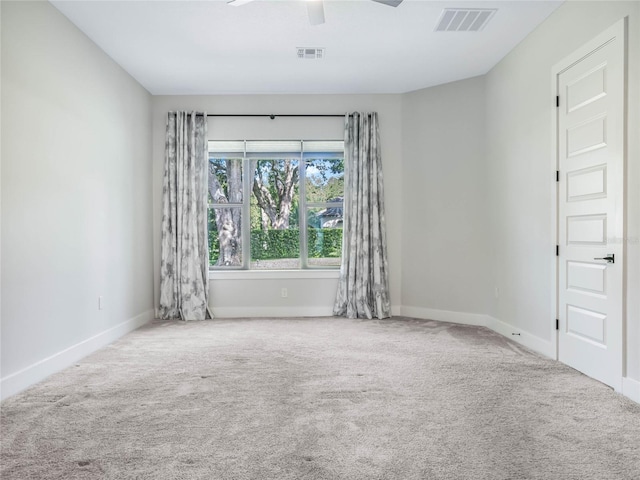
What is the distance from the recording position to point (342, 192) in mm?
5719

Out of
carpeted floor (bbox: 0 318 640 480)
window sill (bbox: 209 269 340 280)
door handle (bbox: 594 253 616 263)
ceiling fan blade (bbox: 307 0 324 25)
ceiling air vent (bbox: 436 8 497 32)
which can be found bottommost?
carpeted floor (bbox: 0 318 640 480)

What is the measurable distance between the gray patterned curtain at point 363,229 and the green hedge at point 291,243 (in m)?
0.26

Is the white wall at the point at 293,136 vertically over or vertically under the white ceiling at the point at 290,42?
under

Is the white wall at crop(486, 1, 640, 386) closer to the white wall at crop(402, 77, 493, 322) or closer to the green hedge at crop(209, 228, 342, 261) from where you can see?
the white wall at crop(402, 77, 493, 322)

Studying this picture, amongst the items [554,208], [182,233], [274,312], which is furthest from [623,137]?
[182,233]

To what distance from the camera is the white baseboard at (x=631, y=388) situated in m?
2.64

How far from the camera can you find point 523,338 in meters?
4.12

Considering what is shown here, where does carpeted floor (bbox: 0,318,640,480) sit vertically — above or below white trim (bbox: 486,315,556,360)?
below

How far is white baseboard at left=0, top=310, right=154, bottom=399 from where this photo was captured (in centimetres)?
281

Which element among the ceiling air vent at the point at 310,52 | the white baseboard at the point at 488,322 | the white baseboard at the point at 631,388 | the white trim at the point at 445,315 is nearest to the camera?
the white baseboard at the point at 631,388

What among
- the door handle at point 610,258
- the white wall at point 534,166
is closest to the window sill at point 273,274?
the white wall at point 534,166

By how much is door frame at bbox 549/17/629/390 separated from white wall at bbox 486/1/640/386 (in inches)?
1.2

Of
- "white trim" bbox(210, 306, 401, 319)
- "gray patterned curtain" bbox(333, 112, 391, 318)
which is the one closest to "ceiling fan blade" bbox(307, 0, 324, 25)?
"gray patterned curtain" bbox(333, 112, 391, 318)

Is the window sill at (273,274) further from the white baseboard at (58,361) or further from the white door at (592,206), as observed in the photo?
the white door at (592,206)
